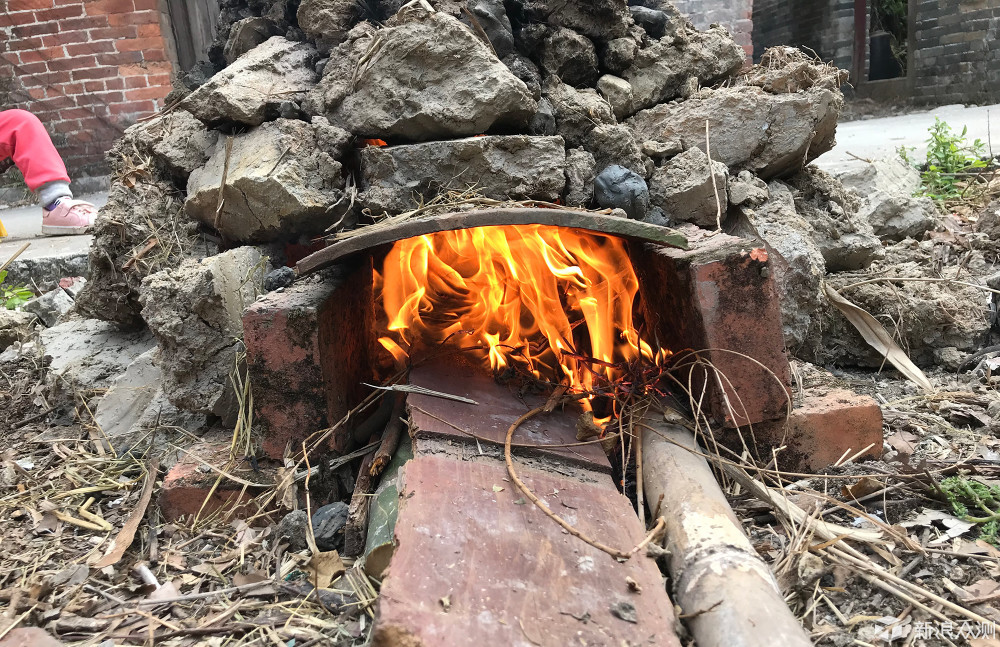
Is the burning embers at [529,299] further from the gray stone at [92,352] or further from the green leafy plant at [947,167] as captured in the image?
the green leafy plant at [947,167]

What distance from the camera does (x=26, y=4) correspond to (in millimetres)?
7758

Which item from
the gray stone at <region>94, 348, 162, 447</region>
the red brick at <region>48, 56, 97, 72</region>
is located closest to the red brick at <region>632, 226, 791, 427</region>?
the gray stone at <region>94, 348, 162, 447</region>

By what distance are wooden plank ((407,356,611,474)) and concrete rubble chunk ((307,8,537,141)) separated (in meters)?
1.03

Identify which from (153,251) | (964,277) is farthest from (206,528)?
(964,277)

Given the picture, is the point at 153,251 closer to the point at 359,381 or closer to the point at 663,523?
the point at 359,381

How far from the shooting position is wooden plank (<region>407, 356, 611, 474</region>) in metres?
2.27

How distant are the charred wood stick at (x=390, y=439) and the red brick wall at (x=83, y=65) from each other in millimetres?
6948

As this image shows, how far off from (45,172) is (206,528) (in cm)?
502

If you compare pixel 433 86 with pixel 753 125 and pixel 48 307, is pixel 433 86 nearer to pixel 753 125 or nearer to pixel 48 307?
pixel 753 125

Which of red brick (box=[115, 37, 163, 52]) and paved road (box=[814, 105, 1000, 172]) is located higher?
red brick (box=[115, 37, 163, 52])

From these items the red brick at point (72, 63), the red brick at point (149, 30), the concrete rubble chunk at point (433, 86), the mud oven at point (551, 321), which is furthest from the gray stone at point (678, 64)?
the red brick at point (72, 63)

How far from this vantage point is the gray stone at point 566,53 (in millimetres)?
3484

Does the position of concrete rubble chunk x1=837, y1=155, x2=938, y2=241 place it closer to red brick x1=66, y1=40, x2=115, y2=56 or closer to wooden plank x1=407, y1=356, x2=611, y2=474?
wooden plank x1=407, y1=356, x2=611, y2=474

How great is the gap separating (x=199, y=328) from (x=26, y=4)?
7.20m
